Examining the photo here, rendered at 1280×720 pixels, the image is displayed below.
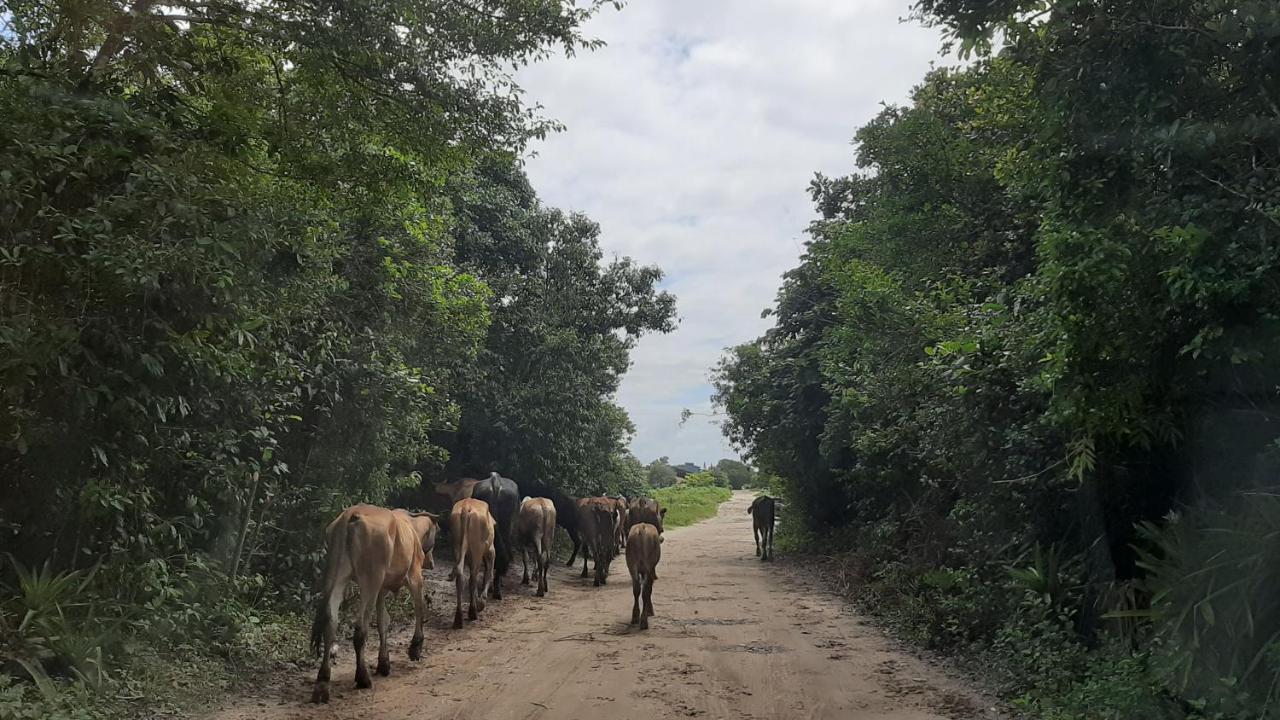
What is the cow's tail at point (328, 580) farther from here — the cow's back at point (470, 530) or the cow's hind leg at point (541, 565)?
the cow's hind leg at point (541, 565)

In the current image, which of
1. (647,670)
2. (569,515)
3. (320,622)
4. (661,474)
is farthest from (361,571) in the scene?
(661,474)

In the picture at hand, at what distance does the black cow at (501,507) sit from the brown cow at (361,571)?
5.87m

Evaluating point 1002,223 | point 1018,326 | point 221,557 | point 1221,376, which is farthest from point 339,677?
point 1002,223

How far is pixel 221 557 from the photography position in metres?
8.29

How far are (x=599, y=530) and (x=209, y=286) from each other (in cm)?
1030

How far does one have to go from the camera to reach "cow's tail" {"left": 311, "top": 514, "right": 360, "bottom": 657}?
7.18 meters

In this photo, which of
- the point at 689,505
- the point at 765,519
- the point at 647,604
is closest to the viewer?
the point at 647,604

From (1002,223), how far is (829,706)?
7.21 meters

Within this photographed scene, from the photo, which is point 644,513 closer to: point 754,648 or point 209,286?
point 754,648

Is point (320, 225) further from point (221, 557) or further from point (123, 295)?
point (221, 557)

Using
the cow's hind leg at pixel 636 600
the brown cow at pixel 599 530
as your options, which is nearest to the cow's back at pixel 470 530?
the cow's hind leg at pixel 636 600

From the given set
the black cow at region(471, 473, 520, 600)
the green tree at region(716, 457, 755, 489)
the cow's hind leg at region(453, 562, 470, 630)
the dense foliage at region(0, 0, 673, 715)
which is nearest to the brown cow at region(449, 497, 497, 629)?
the cow's hind leg at region(453, 562, 470, 630)

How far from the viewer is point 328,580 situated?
7.35 metres

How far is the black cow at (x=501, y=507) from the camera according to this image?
557 inches
